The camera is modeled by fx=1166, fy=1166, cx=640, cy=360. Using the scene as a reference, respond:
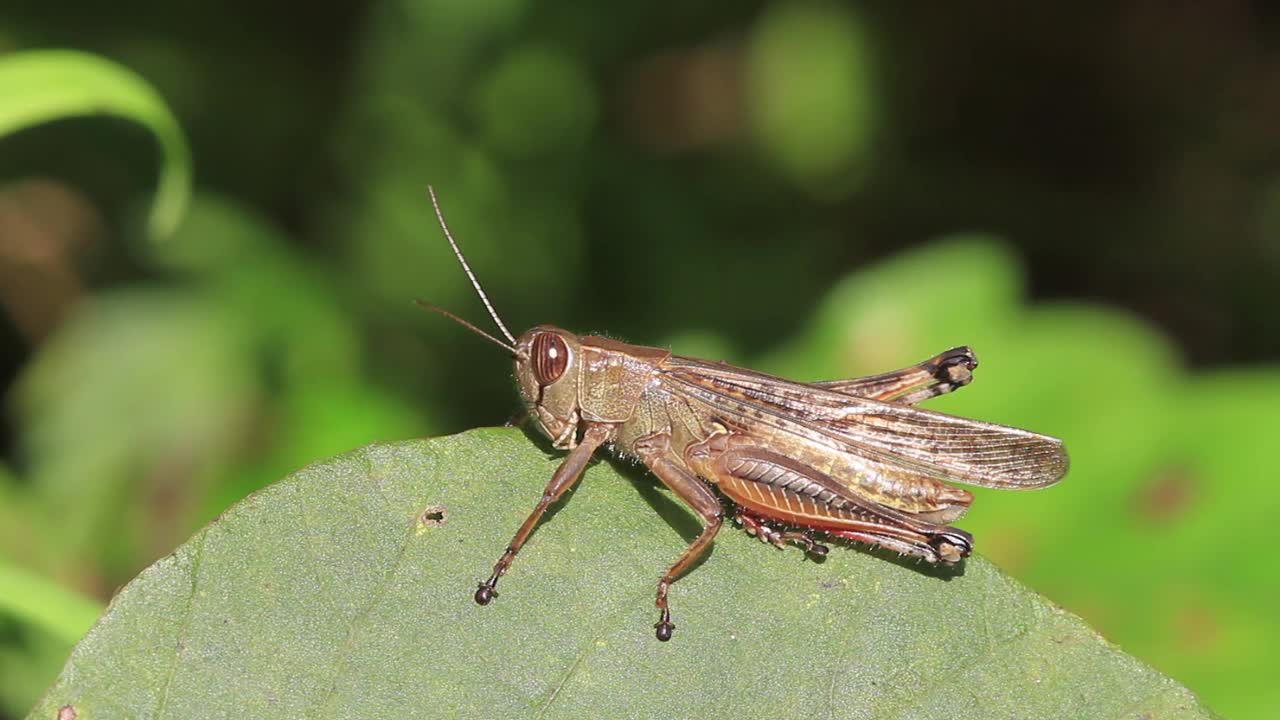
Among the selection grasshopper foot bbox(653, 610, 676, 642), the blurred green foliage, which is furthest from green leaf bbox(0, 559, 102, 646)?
the blurred green foliage

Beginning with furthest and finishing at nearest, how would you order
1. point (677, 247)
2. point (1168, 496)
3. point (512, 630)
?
point (677, 247)
point (1168, 496)
point (512, 630)

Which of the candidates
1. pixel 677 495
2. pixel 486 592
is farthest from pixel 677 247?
pixel 486 592

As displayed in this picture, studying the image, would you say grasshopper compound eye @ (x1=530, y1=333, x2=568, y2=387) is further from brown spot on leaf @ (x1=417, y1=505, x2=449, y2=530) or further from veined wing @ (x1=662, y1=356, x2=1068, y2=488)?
brown spot on leaf @ (x1=417, y1=505, x2=449, y2=530)

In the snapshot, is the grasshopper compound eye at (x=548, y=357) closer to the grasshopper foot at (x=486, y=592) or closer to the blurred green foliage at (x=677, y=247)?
the grasshopper foot at (x=486, y=592)

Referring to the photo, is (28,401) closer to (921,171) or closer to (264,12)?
(264,12)

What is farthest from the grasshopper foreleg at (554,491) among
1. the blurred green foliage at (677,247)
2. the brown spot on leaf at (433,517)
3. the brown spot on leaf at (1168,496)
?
the brown spot on leaf at (1168,496)

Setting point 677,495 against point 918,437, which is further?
point 918,437

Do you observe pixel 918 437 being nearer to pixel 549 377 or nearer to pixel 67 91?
pixel 549 377
